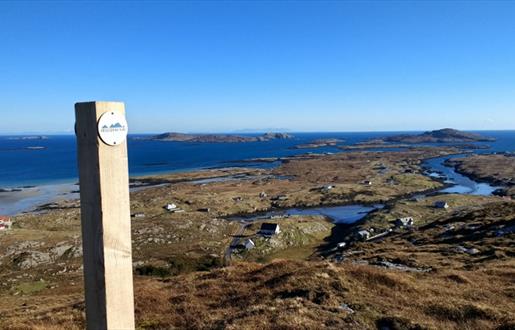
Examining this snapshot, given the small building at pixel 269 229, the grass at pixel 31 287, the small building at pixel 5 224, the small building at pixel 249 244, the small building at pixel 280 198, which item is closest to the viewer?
the grass at pixel 31 287

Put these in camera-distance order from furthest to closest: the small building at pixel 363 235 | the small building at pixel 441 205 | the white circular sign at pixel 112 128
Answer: the small building at pixel 441 205, the small building at pixel 363 235, the white circular sign at pixel 112 128

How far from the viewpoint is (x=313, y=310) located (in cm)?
1115

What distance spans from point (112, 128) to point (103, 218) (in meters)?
0.89

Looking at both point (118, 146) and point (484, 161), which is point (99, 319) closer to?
point (118, 146)

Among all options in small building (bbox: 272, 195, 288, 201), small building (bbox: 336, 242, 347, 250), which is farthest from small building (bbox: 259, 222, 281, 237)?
small building (bbox: 272, 195, 288, 201)

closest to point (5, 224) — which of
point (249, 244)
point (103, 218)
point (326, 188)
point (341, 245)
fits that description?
A: point (249, 244)

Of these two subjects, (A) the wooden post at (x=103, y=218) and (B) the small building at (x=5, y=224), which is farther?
(B) the small building at (x=5, y=224)

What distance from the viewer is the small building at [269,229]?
6006cm

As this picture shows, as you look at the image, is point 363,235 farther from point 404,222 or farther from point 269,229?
point 269,229

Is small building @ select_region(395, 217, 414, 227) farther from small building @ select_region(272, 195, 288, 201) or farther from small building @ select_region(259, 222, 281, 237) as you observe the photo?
small building @ select_region(272, 195, 288, 201)

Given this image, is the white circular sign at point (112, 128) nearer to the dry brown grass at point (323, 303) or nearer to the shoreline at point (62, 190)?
the dry brown grass at point (323, 303)

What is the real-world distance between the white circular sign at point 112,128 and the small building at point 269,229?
56630mm

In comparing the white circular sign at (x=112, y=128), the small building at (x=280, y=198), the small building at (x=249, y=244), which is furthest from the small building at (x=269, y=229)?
the white circular sign at (x=112, y=128)

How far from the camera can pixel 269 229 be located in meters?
61.5
